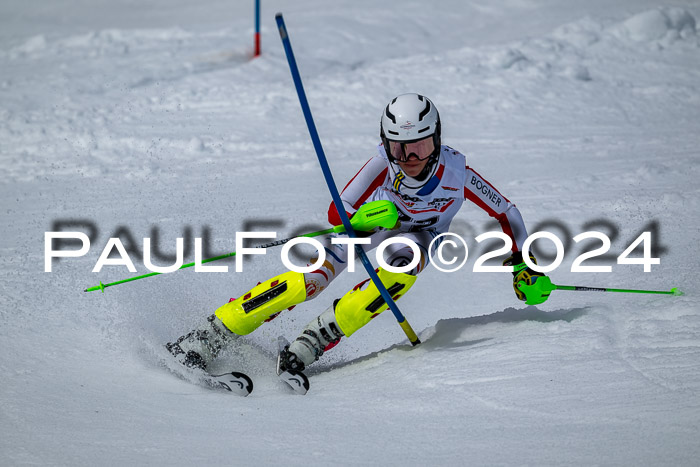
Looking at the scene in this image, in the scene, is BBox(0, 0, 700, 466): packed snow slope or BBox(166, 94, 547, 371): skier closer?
BBox(0, 0, 700, 466): packed snow slope

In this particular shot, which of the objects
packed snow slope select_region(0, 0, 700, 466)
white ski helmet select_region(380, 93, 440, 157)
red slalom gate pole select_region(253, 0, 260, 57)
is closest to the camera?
packed snow slope select_region(0, 0, 700, 466)

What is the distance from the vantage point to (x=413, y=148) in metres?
3.96

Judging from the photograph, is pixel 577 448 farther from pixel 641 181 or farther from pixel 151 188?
pixel 151 188

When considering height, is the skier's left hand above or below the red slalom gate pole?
below

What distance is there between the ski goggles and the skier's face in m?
0.02

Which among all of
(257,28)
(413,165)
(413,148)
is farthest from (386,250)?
(257,28)

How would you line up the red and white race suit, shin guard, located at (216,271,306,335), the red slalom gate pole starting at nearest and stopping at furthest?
shin guard, located at (216,271,306,335) < the red and white race suit < the red slalom gate pole

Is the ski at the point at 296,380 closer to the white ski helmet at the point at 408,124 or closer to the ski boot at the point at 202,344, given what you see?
the ski boot at the point at 202,344

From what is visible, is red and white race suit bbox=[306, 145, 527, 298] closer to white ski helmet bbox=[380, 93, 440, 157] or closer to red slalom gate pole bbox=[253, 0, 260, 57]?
white ski helmet bbox=[380, 93, 440, 157]

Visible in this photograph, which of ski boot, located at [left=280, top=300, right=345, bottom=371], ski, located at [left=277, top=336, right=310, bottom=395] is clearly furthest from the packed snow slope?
ski boot, located at [left=280, top=300, right=345, bottom=371]

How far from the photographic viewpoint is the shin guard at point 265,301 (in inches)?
159

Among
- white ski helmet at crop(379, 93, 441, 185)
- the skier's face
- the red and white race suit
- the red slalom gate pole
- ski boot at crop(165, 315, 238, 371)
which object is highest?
the red slalom gate pole

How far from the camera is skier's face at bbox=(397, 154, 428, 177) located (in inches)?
158

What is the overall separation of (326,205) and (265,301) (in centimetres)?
278
